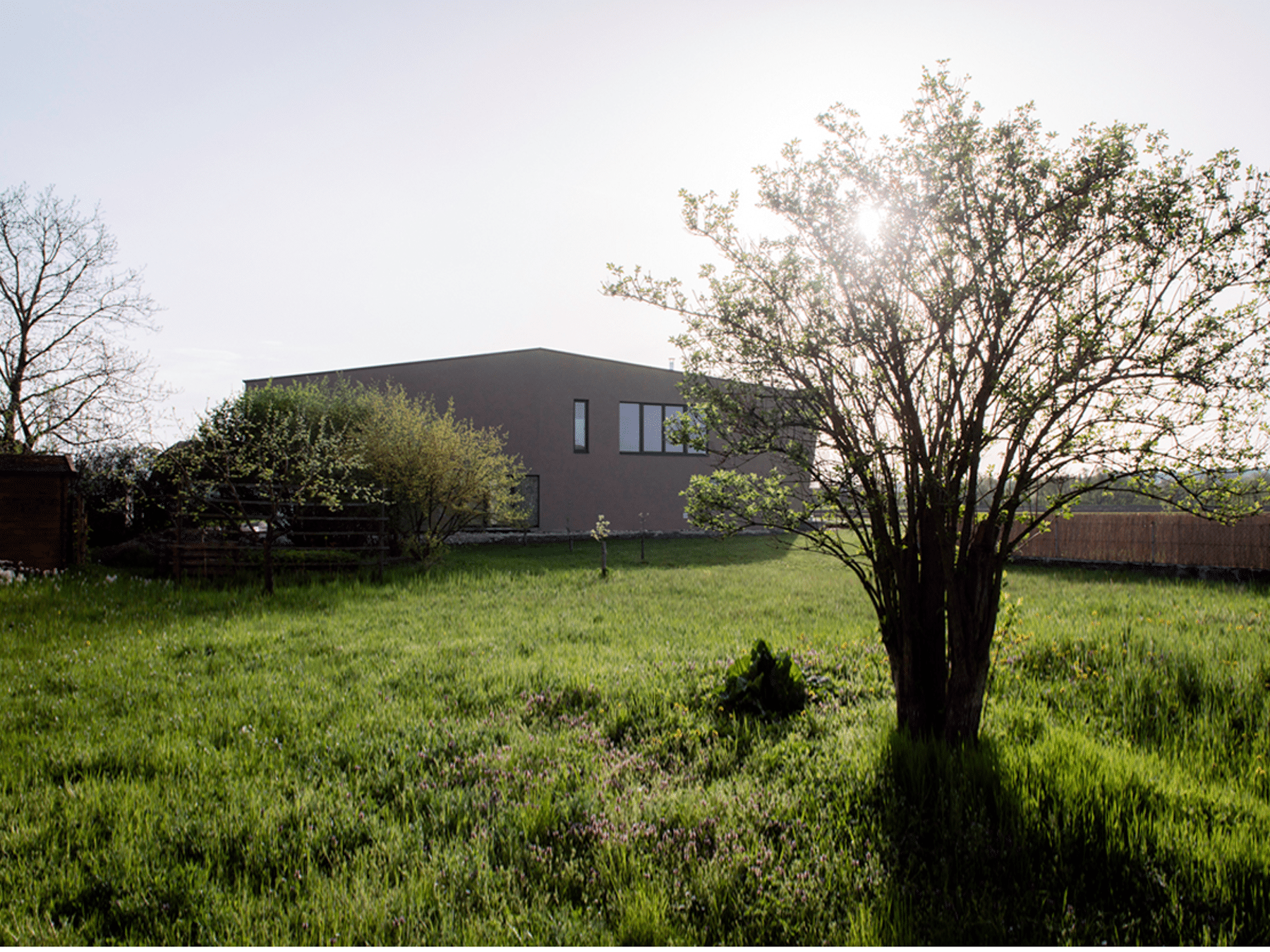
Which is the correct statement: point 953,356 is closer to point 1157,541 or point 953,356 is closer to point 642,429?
point 1157,541

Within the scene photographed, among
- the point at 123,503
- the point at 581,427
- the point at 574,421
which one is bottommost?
the point at 123,503

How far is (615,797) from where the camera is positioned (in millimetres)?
3893

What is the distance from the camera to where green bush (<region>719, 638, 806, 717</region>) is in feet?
17.7

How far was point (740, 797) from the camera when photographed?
3832 millimetres

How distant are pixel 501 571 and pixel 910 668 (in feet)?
39.7

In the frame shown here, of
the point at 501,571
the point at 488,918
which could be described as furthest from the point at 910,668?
the point at 501,571

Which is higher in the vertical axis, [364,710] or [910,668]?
[910,668]

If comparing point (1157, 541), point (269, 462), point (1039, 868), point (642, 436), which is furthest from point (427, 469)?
point (1157, 541)

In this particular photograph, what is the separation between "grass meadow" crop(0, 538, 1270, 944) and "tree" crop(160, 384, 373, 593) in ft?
18.6

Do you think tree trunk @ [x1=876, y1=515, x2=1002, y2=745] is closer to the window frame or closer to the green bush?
the green bush

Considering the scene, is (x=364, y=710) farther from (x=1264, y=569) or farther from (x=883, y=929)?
(x=1264, y=569)

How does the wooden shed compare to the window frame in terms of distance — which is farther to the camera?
the window frame

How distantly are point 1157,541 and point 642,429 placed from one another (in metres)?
17.7

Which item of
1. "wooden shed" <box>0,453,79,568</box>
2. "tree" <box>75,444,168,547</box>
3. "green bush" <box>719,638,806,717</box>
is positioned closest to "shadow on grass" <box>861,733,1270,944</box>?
"green bush" <box>719,638,806,717</box>
